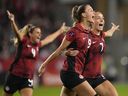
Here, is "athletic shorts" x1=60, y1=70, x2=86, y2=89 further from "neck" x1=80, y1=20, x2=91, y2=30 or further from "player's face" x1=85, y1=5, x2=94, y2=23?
"player's face" x1=85, y1=5, x2=94, y2=23

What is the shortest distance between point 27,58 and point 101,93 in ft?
7.12

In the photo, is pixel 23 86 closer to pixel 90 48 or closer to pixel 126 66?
pixel 90 48

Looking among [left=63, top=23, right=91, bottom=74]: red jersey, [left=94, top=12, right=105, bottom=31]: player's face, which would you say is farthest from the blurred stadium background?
[left=63, top=23, right=91, bottom=74]: red jersey

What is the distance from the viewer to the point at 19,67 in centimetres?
1437

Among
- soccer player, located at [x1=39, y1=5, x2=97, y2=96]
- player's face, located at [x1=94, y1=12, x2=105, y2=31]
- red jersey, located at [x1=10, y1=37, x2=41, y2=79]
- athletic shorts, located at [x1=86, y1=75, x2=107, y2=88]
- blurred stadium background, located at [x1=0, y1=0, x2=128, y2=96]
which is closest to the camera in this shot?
soccer player, located at [x1=39, y1=5, x2=97, y2=96]

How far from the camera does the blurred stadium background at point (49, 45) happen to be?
79.9 feet

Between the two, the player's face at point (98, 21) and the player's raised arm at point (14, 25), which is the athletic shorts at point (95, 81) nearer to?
the player's face at point (98, 21)

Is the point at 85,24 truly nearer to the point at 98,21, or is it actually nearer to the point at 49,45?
the point at 98,21

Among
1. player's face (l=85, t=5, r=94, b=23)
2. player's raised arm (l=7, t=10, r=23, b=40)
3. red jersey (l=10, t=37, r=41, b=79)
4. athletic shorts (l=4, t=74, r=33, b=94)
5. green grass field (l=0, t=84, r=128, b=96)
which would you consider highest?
player's face (l=85, t=5, r=94, b=23)

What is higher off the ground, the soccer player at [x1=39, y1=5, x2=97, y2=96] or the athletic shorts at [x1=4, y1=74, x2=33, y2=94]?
the soccer player at [x1=39, y1=5, x2=97, y2=96]

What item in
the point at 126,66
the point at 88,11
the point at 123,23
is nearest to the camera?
the point at 88,11

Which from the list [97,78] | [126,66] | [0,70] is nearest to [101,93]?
[97,78]

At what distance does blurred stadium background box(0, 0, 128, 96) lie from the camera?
2434cm

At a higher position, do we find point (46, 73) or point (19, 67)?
point (19, 67)
